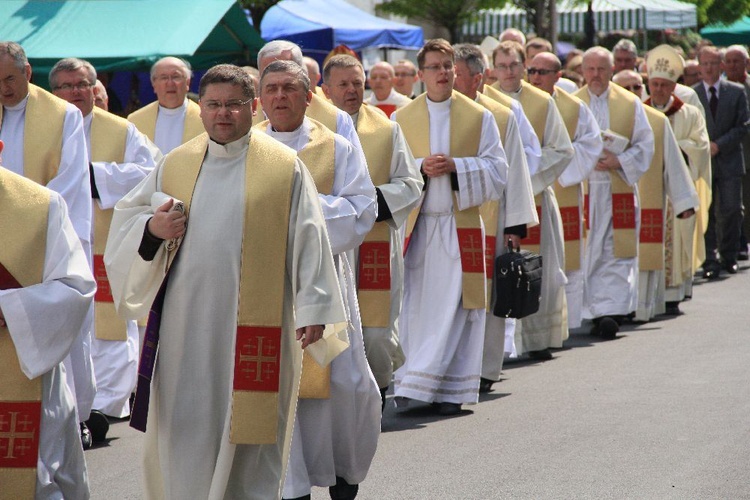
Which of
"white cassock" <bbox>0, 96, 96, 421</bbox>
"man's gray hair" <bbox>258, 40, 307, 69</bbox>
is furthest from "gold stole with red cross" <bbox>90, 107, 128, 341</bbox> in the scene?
"man's gray hair" <bbox>258, 40, 307, 69</bbox>

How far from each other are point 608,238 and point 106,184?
518cm

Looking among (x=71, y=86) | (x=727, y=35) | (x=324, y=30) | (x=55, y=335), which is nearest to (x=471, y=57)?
(x=71, y=86)

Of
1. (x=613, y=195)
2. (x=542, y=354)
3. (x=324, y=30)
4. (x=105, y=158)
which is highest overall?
(x=324, y=30)

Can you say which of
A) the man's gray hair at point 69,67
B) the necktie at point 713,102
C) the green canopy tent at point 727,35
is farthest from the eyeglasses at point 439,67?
the green canopy tent at point 727,35

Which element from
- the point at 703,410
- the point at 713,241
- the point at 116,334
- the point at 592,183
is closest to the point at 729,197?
the point at 713,241

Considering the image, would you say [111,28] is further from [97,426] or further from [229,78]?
[229,78]

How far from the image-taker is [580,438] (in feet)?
24.1

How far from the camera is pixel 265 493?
203 inches

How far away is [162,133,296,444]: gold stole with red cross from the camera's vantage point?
5.09m

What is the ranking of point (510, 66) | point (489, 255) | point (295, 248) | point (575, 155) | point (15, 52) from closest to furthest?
1. point (295, 248)
2. point (15, 52)
3. point (489, 255)
4. point (510, 66)
5. point (575, 155)

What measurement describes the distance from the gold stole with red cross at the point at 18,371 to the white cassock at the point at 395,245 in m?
2.26

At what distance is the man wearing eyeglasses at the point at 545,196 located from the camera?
10.1m

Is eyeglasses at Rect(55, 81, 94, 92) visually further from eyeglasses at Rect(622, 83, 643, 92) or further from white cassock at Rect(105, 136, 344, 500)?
eyeglasses at Rect(622, 83, 643, 92)

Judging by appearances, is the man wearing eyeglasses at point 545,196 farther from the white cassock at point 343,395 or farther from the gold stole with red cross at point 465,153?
the white cassock at point 343,395
